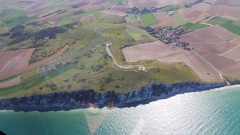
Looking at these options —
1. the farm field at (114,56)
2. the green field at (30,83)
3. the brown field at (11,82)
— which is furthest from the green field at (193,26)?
the brown field at (11,82)

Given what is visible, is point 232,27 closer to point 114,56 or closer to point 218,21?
point 218,21

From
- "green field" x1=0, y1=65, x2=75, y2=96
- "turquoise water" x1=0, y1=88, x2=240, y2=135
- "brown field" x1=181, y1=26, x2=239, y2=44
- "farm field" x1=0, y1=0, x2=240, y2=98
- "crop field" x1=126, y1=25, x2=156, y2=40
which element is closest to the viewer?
"turquoise water" x1=0, y1=88, x2=240, y2=135

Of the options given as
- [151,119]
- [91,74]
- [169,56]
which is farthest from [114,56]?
[151,119]

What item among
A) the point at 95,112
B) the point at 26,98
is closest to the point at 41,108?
the point at 26,98

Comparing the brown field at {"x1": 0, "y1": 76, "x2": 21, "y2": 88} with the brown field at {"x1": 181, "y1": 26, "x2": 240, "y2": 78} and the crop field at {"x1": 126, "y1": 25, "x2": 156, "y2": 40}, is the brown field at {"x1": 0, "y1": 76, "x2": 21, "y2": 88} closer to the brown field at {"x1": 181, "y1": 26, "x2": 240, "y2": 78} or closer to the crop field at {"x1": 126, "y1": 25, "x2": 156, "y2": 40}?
the crop field at {"x1": 126, "y1": 25, "x2": 156, "y2": 40}

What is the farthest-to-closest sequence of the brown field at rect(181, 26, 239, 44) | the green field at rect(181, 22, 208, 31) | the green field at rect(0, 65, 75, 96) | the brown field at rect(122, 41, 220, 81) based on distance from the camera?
the green field at rect(181, 22, 208, 31), the brown field at rect(181, 26, 239, 44), the brown field at rect(122, 41, 220, 81), the green field at rect(0, 65, 75, 96)

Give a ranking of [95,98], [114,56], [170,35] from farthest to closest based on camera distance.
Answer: [170,35], [114,56], [95,98]

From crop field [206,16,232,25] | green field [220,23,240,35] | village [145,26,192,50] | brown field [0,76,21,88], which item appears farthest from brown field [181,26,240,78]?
brown field [0,76,21,88]

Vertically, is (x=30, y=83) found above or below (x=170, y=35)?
above

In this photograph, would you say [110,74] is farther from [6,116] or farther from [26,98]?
[6,116]
